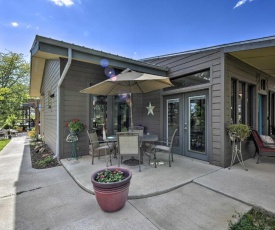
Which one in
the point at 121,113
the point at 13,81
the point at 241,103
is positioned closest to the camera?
the point at 241,103

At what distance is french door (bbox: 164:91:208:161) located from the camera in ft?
14.6

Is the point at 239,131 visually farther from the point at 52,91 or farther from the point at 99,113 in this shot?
the point at 52,91

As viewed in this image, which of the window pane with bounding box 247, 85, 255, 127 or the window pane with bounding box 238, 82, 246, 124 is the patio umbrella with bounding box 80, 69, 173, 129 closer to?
the window pane with bounding box 238, 82, 246, 124

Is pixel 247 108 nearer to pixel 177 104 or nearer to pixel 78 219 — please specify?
pixel 177 104

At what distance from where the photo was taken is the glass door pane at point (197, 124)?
4.49m

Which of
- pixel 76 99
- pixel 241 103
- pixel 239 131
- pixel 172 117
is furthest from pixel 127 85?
pixel 241 103

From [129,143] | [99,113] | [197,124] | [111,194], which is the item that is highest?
[99,113]

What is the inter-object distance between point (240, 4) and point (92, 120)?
25.7 ft

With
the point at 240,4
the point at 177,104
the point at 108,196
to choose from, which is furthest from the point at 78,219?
the point at 240,4

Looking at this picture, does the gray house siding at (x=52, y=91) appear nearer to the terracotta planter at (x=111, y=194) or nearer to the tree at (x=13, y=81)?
the terracotta planter at (x=111, y=194)

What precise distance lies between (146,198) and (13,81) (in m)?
19.6

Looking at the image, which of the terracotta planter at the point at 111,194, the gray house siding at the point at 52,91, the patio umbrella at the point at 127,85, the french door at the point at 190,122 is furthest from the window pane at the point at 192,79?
the gray house siding at the point at 52,91

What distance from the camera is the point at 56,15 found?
697 centimetres

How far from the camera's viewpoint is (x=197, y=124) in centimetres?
461
